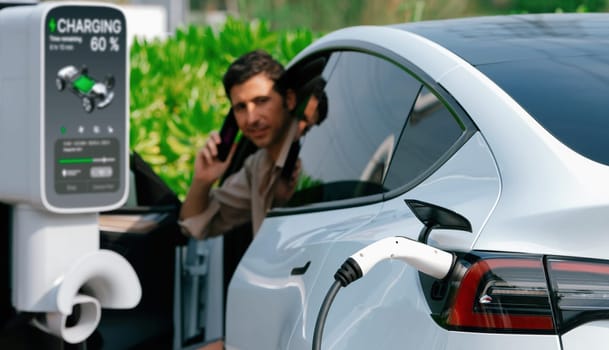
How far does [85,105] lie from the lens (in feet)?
13.5

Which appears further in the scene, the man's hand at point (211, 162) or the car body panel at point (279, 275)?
the man's hand at point (211, 162)

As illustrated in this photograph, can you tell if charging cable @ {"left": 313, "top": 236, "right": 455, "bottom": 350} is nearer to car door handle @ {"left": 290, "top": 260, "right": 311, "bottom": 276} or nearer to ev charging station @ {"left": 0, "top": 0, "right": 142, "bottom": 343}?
car door handle @ {"left": 290, "top": 260, "right": 311, "bottom": 276}

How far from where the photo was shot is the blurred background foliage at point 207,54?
8344 millimetres

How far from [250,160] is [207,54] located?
17.7 ft

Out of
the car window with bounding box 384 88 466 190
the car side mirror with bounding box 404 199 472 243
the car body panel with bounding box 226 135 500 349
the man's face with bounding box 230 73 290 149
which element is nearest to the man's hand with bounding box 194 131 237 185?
the man's face with bounding box 230 73 290 149

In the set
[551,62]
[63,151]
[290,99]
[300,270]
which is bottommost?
[300,270]

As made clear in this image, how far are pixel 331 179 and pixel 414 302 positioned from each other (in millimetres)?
1013

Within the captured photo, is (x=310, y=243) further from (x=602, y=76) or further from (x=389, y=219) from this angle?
(x=602, y=76)

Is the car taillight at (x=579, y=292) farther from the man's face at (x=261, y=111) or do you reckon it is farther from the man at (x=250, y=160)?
the man's face at (x=261, y=111)

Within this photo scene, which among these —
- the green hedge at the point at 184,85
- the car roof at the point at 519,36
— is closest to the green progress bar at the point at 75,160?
the car roof at the point at 519,36

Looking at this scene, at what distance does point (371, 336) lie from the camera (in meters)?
2.82

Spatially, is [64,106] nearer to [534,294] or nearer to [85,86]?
[85,86]

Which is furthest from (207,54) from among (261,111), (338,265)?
(338,265)

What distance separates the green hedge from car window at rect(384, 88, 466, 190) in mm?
4404
